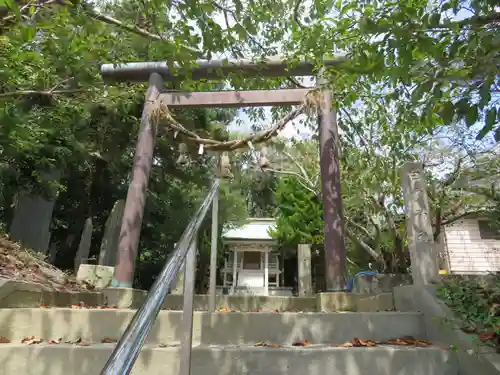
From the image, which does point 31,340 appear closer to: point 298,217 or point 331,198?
point 331,198

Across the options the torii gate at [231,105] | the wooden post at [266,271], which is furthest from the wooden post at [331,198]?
the wooden post at [266,271]

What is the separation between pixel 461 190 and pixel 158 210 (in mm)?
9561

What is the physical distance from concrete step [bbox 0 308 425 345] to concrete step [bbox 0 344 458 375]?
1.29 feet

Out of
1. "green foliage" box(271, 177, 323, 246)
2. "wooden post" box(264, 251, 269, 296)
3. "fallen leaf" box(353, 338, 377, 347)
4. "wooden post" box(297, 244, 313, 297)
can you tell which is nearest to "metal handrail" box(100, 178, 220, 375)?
"fallen leaf" box(353, 338, 377, 347)

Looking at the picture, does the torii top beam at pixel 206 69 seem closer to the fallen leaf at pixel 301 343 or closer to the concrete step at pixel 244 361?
the fallen leaf at pixel 301 343

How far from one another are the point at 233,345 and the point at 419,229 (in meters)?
1.84

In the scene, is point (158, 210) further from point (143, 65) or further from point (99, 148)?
point (143, 65)

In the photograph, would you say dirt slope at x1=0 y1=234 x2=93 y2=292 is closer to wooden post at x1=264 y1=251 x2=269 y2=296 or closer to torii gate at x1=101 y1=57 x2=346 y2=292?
torii gate at x1=101 y1=57 x2=346 y2=292

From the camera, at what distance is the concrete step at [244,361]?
2.00 m

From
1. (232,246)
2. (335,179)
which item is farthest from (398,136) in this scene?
(232,246)

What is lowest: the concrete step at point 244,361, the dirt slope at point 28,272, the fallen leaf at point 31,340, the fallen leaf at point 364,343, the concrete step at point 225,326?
the concrete step at point 244,361

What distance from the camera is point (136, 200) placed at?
467 centimetres

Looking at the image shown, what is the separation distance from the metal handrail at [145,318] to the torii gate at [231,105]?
115 inches

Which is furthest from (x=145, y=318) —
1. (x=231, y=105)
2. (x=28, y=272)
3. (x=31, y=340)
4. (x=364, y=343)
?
(x=231, y=105)
